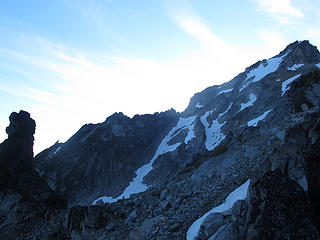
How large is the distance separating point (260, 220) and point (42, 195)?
178 ft

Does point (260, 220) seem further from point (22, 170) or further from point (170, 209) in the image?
point (22, 170)

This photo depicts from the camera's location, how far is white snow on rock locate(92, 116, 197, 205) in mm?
68562

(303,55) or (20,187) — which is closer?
(20,187)

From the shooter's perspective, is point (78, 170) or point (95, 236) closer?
point (95, 236)

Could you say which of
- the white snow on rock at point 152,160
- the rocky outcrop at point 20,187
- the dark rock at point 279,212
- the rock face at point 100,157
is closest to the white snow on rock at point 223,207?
the dark rock at point 279,212

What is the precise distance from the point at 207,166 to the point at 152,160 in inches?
1979

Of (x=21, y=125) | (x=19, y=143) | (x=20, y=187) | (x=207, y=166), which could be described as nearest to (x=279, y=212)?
(x=207, y=166)

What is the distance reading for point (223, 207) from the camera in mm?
20828

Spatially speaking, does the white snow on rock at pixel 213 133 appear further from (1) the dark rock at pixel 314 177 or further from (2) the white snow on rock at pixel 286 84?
(1) the dark rock at pixel 314 177

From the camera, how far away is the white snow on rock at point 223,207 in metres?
19.6

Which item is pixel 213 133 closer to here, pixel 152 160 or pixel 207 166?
pixel 152 160

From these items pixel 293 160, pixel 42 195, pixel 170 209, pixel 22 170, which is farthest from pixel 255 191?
pixel 22 170

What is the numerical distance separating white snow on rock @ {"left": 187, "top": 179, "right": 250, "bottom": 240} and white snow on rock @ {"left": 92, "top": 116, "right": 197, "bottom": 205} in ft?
151

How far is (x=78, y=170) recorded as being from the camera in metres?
81.6
